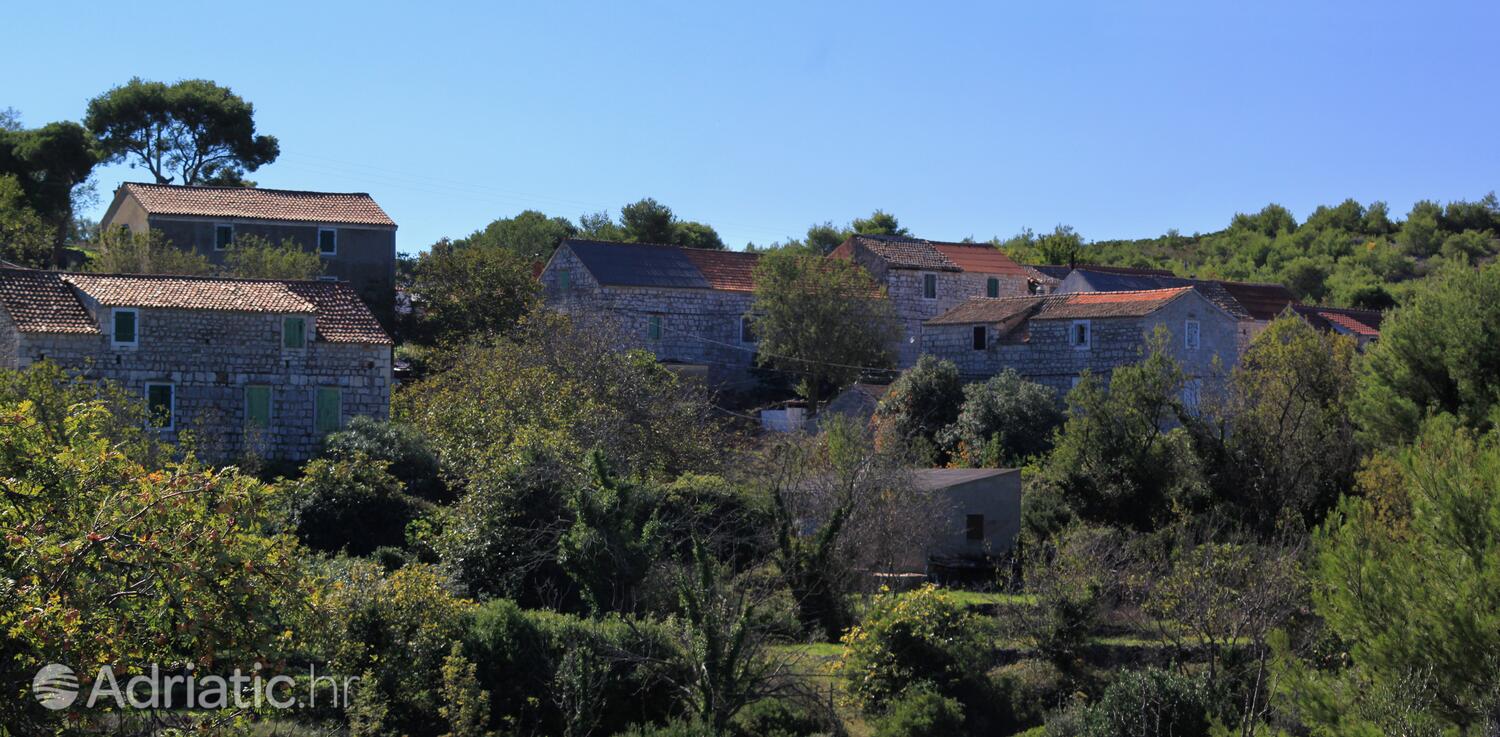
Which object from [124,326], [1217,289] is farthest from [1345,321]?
[124,326]

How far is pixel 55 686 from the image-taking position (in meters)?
9.48

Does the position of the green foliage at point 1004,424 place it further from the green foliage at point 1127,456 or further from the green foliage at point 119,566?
the green foliage at point 119,566

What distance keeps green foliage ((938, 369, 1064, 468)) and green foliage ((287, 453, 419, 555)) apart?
53.4ft

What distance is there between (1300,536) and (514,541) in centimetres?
1525

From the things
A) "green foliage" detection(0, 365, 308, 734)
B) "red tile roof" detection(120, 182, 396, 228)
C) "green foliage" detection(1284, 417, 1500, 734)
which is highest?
"red tile roof" detection(120, 182, 396, 228)

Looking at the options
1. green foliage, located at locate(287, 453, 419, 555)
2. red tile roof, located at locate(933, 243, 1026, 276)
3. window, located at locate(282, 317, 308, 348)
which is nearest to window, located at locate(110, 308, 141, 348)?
window, located at locate(282, 317, 308, 348)

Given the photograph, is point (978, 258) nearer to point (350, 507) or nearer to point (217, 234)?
point (217, 234)

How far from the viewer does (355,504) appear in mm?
28734

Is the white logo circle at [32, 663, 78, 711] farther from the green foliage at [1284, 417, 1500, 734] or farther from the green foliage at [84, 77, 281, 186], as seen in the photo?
the green foliage at [84, 77, 281, 186]

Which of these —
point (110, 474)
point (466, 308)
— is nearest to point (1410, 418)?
point (110, 474)

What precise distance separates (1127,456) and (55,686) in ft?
86.3

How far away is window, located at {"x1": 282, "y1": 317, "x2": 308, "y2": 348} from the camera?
34.8 metres

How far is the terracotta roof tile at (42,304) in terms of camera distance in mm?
33156

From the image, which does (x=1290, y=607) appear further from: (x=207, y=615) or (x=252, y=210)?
(x=252, y=210)
